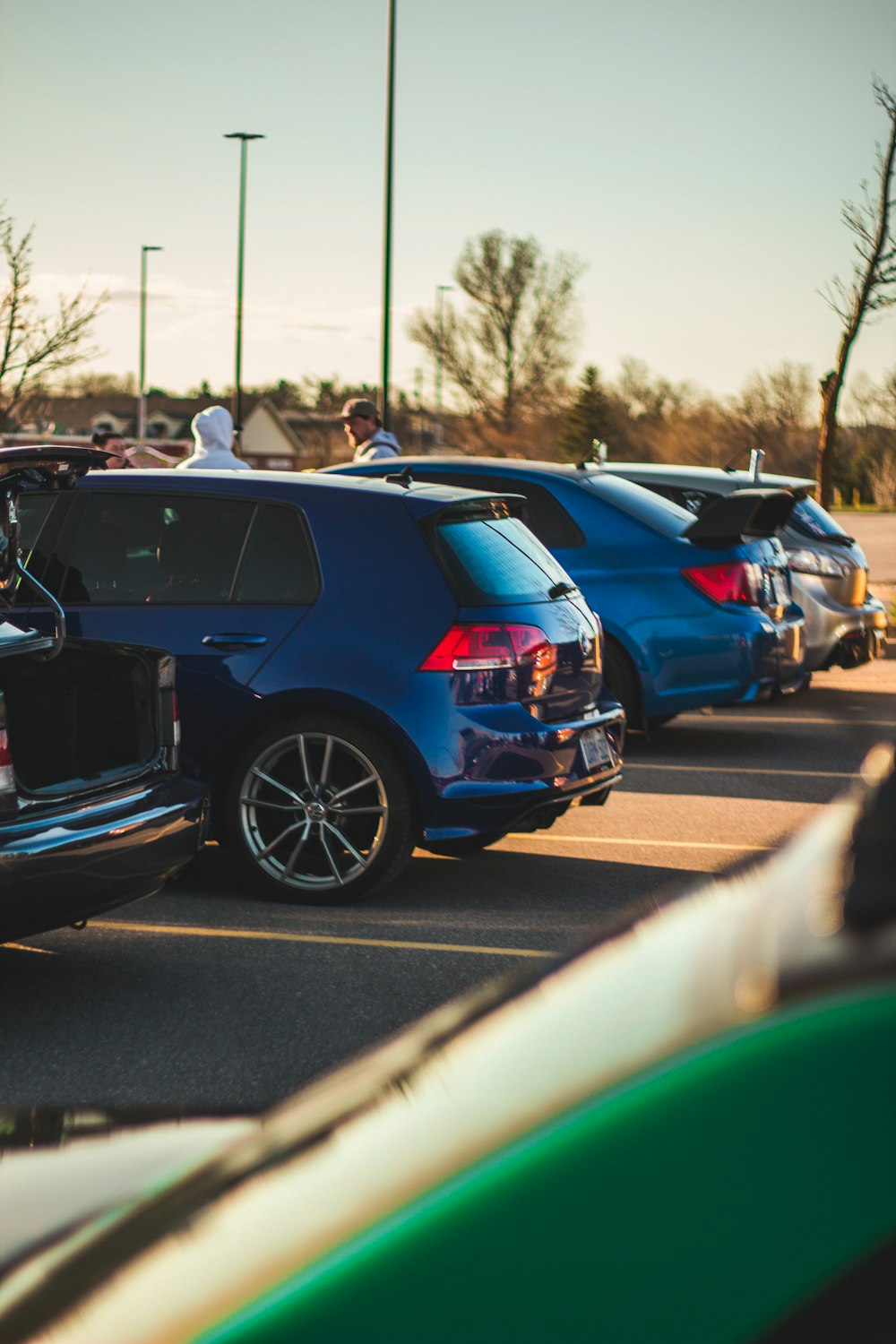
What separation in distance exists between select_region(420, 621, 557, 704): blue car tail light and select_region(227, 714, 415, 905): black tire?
0.40 metres

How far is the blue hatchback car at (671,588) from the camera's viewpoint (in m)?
9.60

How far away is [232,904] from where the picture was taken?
20.9ft

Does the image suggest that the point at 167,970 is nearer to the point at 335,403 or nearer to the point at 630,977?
the point at 630,977

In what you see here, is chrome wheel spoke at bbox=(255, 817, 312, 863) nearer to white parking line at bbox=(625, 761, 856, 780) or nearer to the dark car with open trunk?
the dark car with open trunk

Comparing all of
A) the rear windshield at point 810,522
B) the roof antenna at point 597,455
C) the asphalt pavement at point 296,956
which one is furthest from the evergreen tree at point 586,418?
the asphalt pavement at point 296,956

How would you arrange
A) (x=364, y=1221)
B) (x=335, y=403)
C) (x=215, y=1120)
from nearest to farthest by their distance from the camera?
(x=364, y=1221)
(x=215, y=1120)
(x=335, y=403)

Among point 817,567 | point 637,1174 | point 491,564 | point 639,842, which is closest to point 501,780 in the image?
point 491,564

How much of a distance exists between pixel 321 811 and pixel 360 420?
638 centimetres

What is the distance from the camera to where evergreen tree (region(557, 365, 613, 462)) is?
6762 centimetres

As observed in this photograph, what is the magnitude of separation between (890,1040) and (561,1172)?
7.9 inches

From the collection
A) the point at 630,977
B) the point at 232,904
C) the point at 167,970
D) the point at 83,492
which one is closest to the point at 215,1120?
the point at 630,977

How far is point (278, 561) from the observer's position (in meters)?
6.55

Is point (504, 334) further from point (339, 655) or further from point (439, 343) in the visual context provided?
point (339, 655)

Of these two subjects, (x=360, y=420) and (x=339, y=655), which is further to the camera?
(x=360, y=420)
